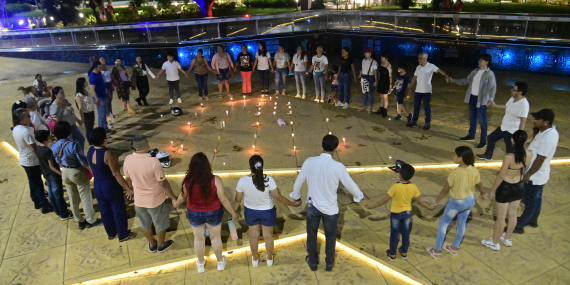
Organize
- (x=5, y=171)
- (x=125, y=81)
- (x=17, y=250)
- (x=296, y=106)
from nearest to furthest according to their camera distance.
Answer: (x=17, y=250), (x=5, y=171), (x=125, y=81), (x=296, y=106)

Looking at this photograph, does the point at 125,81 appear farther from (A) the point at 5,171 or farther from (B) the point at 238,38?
(B) the point at 238,38

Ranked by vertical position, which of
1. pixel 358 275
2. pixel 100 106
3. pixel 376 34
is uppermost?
pixel 376 34

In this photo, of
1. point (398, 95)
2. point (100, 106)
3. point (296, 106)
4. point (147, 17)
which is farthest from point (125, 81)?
point (147, 17)

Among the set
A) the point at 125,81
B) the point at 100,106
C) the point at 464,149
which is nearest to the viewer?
the point at 464,149

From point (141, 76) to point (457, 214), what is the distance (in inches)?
376

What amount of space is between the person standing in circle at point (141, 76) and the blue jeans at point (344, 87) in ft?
18.0

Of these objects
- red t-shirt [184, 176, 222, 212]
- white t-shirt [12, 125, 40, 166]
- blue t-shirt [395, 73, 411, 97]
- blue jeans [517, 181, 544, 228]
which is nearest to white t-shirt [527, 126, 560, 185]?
blue jeans [517, 181, 544, 228]

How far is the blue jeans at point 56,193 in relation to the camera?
6.06 m

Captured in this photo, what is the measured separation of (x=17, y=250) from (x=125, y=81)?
615 cm

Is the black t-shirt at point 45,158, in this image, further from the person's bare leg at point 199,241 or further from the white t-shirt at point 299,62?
the white t-shirt at point 299,62

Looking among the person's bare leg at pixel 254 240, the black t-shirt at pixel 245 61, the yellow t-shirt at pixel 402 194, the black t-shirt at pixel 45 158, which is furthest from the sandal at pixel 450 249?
the black t-shirt at pixel 245 61

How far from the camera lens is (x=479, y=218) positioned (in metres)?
6.16

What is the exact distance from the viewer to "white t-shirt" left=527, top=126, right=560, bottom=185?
5219 mm

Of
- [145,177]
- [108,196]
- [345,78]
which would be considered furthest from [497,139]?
[108,196]
